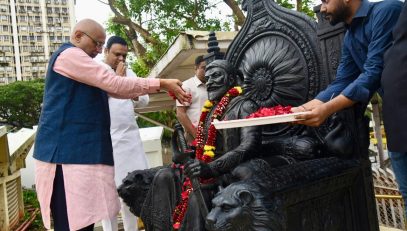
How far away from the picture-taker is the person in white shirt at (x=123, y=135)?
3416mm

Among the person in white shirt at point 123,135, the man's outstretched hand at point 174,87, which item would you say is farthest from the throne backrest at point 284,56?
the person in white shirt at point 123,135

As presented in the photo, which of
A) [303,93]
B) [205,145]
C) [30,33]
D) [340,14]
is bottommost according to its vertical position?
[205,145]

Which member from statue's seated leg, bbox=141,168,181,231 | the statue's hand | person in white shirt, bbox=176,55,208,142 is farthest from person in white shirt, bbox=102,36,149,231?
the statue's hand

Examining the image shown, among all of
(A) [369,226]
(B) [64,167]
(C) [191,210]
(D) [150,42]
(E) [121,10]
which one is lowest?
(A) [369,226]

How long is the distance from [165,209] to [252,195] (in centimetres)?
102

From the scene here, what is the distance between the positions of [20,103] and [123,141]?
34.2 meters

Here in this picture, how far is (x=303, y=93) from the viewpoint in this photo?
2756 millimetres

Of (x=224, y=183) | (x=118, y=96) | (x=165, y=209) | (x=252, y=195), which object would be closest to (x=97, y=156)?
(x=118, y=96)

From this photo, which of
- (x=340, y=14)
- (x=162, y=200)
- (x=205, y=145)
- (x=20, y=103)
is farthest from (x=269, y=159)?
(x=20, y=103)

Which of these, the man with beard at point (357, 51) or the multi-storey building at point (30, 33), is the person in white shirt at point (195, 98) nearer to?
the man with beard at point (357, 51)

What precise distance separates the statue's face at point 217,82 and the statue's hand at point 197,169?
0.61 m

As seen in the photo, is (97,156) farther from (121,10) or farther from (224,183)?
(121,10)

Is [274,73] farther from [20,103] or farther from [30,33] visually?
[30,33]

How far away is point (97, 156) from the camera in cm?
232
